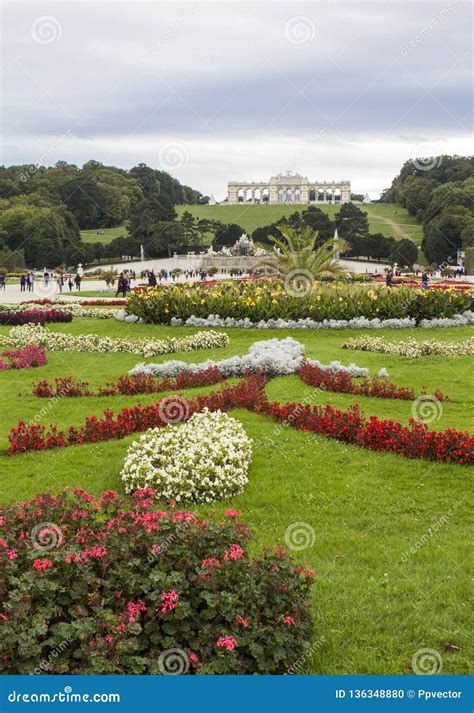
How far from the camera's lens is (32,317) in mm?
20422

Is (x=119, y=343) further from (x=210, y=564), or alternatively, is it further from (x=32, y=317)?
(x=210, y=564)

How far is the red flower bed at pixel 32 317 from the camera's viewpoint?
66.7ft

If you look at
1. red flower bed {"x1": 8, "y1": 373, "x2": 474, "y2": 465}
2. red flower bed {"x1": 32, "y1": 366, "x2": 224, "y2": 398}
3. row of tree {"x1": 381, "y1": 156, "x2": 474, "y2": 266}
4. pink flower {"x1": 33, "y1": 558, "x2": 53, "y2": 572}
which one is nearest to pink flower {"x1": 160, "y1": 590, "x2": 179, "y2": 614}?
pink flower {"x1": 33, "y1": 558, "x2": 53, "y2": 572}

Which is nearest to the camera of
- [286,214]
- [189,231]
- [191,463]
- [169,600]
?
[169,600]

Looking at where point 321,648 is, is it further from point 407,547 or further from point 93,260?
point 93,260

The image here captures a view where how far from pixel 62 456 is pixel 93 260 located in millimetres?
65062

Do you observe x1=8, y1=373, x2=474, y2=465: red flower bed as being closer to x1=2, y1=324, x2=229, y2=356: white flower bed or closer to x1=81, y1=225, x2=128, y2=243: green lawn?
x1=2, y1=324, x2=229, y2=356: white flower bed

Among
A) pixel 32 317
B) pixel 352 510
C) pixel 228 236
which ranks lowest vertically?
pixel 352 510

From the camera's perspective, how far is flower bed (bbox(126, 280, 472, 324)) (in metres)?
19.0

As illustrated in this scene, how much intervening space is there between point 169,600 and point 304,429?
16.3ft

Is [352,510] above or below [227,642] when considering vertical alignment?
below

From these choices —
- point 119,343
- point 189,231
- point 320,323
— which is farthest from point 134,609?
point 189,231

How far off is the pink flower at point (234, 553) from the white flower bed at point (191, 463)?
7.98 feet

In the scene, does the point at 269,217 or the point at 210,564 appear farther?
the point at 269,217
